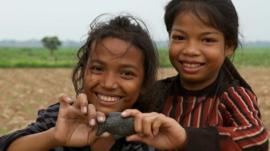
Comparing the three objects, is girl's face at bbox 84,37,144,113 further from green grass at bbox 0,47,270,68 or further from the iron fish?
green grass at bbox 0,47,270,68

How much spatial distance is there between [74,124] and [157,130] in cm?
29

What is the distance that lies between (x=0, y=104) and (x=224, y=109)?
1043cm

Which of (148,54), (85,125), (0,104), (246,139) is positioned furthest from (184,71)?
(0,104)

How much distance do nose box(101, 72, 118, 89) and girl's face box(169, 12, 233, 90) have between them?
458 millimetres

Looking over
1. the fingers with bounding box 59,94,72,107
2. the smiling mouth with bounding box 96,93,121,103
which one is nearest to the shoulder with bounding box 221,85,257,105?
the smiling mouth with bounding box 96,93,121,103

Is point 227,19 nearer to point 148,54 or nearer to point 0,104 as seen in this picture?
point 148,54

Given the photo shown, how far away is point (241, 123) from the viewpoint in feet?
6.88

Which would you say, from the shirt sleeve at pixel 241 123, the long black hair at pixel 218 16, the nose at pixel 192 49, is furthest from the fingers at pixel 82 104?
the long black hair at pixel 218 16

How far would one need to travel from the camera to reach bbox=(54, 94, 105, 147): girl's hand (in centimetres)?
175

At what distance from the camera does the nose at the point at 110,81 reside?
1.94 meters

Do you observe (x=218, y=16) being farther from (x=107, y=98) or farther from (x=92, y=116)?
(x=92, y=116)

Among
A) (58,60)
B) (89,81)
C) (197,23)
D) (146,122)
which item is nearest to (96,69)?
(89,81)

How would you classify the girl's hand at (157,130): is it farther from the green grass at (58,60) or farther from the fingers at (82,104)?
the green grass at (58,60)

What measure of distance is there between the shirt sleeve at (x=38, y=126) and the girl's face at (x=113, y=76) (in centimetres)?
15
